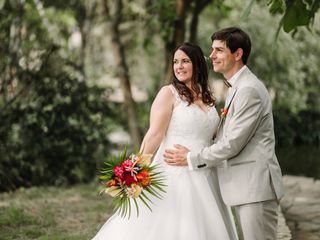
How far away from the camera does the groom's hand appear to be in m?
4.10

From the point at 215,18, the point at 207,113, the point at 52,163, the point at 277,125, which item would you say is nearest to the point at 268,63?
the point at 277,125

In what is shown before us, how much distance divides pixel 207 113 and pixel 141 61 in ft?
80.2

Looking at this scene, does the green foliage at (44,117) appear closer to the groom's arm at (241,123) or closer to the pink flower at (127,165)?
the pink flower at (127,165)

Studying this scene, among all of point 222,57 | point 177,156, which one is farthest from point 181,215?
point 222,57

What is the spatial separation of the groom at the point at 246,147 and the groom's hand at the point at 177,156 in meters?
0.35

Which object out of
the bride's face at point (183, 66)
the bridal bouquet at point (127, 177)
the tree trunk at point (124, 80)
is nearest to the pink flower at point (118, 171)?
the bridal bouquet at point (127, 177)

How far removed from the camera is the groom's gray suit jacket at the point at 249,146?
11.8ft

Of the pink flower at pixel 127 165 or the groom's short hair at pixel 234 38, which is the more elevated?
the groom's short hair at pixel 234 38

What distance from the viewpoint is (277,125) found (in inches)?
807

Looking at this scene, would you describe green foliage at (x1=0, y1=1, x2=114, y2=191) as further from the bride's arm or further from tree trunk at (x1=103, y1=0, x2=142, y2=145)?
the bride's arm

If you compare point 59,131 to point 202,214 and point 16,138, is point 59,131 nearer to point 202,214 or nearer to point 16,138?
point 16,138

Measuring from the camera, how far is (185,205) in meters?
4.20

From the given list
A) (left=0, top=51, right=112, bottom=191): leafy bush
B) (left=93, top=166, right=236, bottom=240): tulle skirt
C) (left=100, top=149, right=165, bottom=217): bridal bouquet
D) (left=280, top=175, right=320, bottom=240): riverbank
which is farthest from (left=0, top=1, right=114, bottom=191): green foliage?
(left=100, top=149, right=165, bottom=217): bridal bouquet

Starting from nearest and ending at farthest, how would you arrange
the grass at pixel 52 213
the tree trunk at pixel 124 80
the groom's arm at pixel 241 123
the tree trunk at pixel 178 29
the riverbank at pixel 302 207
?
the groom's arm at pixel 241 123, the grass at pixel 52 213, the riverbank at pixel 302 207, the tree trunk at pixel 178 29, the tree trunk at pixel 124 80
